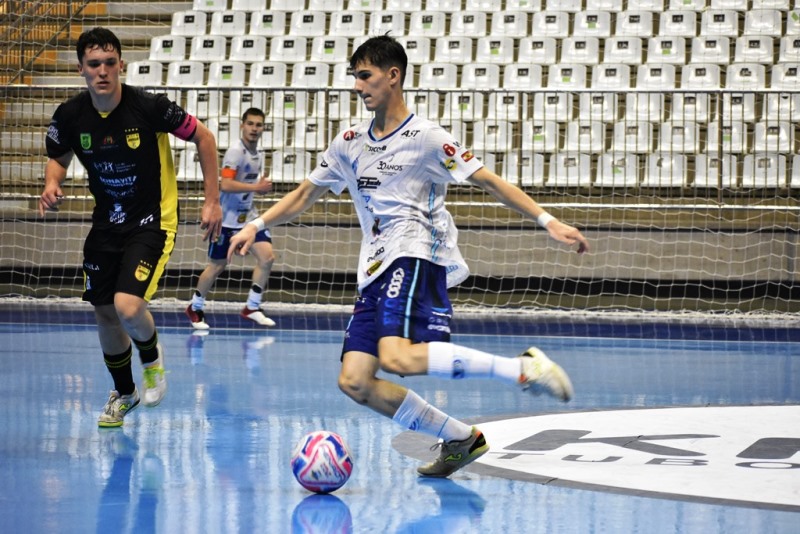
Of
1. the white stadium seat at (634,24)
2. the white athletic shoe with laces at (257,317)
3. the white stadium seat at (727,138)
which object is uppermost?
the white stadium seat at (634,24)

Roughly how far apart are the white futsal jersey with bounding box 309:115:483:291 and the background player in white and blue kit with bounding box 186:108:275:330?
270 inches

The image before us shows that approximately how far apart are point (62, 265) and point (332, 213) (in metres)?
3.82

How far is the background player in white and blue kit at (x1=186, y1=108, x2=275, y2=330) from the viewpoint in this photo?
12570 mm

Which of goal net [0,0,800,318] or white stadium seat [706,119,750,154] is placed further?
white stadium seat [706,119,750,154]

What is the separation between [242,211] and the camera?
1314cm

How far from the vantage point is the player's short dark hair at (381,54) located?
210 inches

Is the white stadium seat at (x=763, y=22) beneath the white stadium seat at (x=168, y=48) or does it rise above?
above

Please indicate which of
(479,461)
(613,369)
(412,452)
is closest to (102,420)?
(412,452)

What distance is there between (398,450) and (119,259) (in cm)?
191

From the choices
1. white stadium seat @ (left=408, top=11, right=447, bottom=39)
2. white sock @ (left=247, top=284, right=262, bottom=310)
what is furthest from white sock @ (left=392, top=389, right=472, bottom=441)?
white stadium seat @ (left=408, top=11, right=447, bottom=39)

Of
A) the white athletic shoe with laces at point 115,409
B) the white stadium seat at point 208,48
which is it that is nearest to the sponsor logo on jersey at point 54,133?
the white athletic shoe with laces at point 115,409

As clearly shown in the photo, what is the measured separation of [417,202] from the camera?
211 inches

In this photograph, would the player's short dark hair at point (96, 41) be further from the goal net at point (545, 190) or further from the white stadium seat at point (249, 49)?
the white stadium seat at point (249, 49)

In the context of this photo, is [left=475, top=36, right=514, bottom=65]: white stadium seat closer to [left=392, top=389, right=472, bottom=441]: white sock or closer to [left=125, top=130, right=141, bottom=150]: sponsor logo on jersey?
[left=125, top=130, right=141, bottom=150]: sponsor logo on jersey
